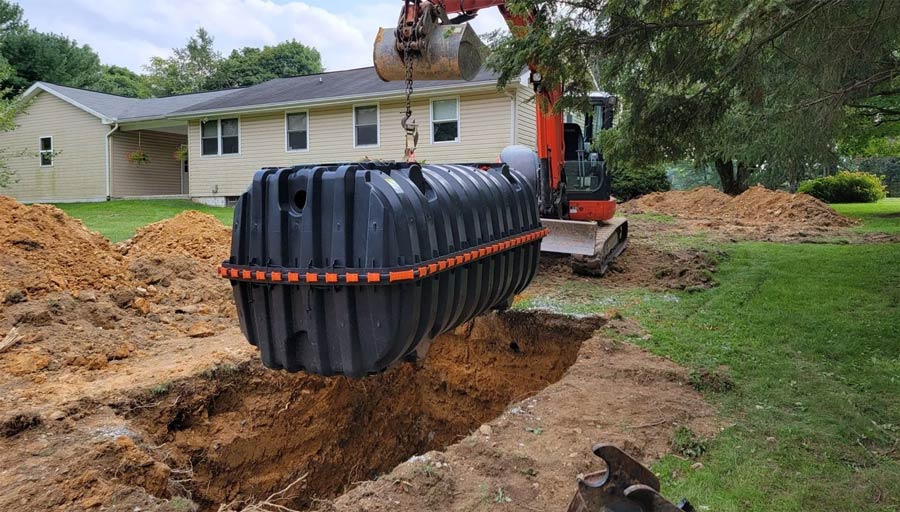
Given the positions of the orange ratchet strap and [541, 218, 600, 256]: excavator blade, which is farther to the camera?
[541, 218, 600, 256]: excavator blade

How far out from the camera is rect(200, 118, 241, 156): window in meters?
19.0

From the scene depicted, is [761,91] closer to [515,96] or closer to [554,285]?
[554,285]

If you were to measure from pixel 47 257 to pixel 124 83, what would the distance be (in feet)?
145

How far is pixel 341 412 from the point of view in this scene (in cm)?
577

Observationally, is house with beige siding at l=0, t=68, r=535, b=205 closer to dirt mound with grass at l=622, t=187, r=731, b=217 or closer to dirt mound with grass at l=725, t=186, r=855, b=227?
dirt mound with grass at l=622, t=187, r=731, b=217

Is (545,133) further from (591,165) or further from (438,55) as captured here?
(438,55)

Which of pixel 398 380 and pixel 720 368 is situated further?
pixel 398 380

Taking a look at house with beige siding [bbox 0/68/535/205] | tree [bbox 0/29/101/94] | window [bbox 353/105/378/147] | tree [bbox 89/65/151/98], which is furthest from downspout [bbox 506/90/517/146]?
tree [bbox 89/65/151/98]

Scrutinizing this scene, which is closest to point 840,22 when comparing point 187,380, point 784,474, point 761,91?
point 761,91

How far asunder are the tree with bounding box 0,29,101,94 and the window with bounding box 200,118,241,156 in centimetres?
1485

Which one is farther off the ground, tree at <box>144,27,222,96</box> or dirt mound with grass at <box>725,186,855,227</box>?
tree at <box>144,27,222,96</box>

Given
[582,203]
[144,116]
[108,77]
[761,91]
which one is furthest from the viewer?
[108,77]

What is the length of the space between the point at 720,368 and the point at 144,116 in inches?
786

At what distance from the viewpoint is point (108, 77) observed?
1725 inches
